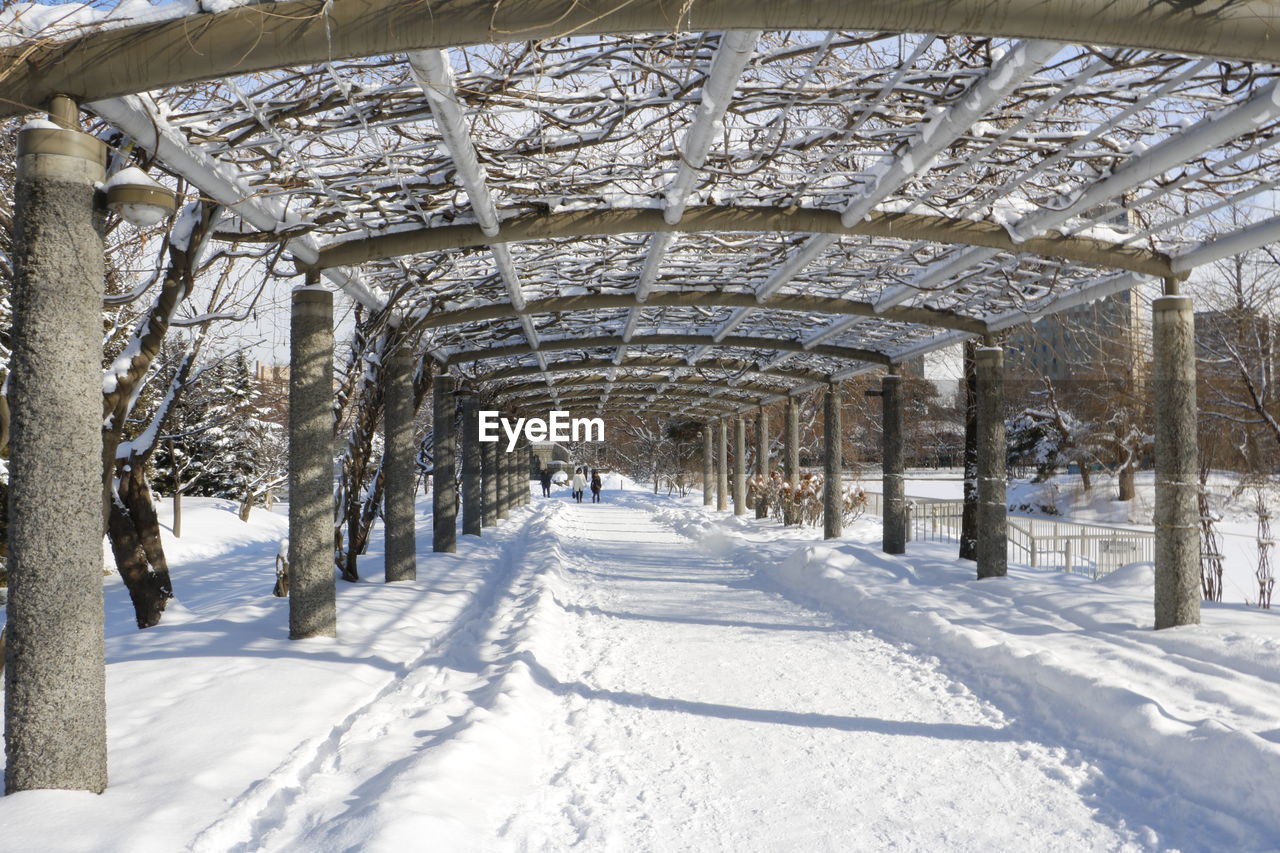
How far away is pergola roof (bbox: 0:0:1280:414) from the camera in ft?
Result: 11.7

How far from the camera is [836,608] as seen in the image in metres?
9.62

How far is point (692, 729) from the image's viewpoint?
5238 mm

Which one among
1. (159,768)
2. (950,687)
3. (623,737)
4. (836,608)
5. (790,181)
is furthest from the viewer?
(836,608)

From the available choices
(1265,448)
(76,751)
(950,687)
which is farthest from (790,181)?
(1265,448)

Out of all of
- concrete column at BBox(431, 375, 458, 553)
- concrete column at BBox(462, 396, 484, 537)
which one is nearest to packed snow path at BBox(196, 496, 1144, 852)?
concrete column at BBox(431, 375, 458, 553)

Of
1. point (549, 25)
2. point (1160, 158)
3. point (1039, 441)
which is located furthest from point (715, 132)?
point (1039, 441)

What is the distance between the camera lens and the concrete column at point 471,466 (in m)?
18.7

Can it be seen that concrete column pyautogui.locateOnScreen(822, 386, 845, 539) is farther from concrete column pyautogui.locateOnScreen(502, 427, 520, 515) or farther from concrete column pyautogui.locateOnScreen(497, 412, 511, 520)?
concrete column pyautogui.locateOnScreen(502, 427, 520, 515)

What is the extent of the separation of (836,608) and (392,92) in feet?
23.4

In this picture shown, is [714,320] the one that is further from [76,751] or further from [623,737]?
[76,751]

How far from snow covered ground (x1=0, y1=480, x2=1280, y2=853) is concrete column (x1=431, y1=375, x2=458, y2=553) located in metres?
4.94

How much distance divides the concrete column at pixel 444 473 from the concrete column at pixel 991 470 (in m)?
8.15

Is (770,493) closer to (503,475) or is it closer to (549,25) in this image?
(503,475)

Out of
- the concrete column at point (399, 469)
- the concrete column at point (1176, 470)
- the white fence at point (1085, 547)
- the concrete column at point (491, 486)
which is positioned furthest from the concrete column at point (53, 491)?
the concrete column at point (491, 486)
